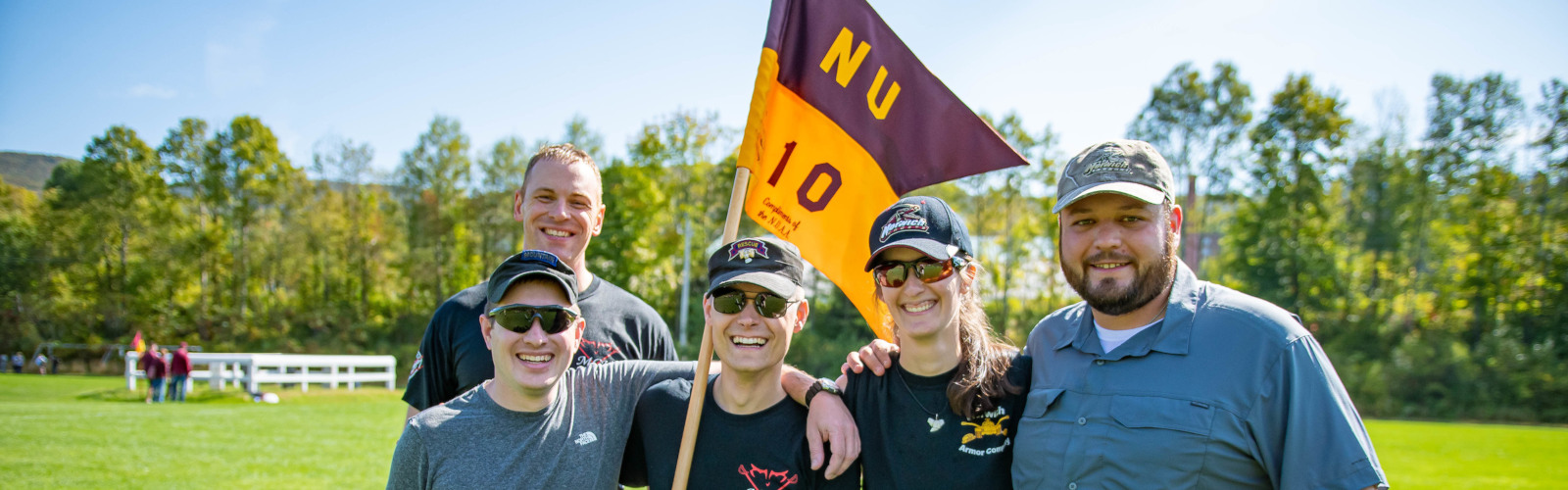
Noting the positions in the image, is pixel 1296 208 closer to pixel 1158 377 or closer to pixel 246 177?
pixel 1158 377

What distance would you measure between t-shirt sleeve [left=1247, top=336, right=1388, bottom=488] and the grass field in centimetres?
1068

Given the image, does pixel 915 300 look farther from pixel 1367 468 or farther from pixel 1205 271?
pixel 1205 271

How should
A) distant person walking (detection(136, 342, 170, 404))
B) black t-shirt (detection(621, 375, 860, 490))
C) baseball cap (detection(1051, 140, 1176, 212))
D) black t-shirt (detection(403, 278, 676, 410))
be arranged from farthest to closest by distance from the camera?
distant person walking (detection(136, 342, 170, 404)) → black t-shirt (detection(403, 278, 676, 410)) → black t-shirt (detection(621, 375, 860, 490)) → baseball cap (detection(1051, 140, 1176, 212))

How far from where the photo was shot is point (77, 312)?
45.9m

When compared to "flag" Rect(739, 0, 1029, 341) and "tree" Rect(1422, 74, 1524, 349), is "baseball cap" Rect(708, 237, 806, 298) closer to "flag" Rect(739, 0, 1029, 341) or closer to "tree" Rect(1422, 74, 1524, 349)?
"flag" Rect(739, 0, 1029, 341)

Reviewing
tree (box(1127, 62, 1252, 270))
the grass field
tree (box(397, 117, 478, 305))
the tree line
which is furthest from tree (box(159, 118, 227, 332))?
tree (box(1127, 62, 1252, 270))

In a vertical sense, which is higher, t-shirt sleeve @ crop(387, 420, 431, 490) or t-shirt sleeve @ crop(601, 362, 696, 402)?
t-shirt sleeve @ crop(601, 362, 696, 402)

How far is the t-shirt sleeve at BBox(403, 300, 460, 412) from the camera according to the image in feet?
12.8

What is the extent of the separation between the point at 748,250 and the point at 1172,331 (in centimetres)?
174

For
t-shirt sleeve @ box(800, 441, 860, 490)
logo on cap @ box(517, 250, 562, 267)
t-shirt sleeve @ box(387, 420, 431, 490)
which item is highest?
logo on cap @ box(517, 250, 562, 267)

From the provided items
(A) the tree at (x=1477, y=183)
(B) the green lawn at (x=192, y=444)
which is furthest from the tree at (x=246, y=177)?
(A) the tree at (x=1477, y=183)

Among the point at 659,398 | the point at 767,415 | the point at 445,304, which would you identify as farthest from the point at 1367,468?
the point at 445,304

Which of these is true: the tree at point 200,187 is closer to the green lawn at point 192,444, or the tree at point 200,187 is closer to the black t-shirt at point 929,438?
the green lawn at point 192,444

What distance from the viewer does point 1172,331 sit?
306 cm
